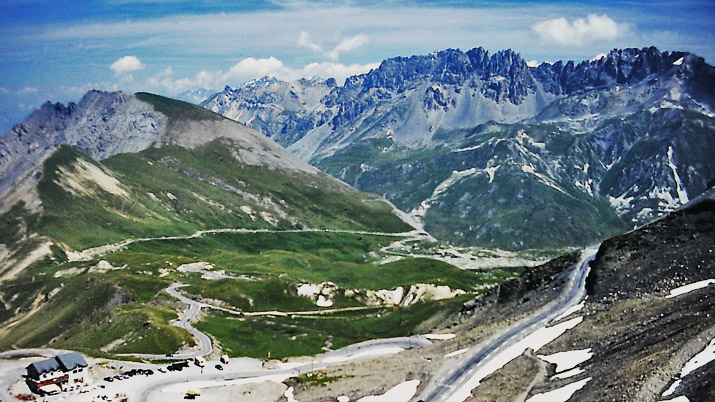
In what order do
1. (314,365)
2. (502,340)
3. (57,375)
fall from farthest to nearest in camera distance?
(314,365)
(502,340)
(57,375)

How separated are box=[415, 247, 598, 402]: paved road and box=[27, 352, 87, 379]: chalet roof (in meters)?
55.9

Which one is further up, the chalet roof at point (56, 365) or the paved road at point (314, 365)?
the chalet roof at point (56, 365)

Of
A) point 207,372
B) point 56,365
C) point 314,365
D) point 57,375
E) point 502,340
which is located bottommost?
point 314,365

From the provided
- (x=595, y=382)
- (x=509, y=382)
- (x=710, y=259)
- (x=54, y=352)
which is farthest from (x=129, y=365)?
(x=710, y=259)

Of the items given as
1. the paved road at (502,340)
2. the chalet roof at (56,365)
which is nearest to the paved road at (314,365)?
the chalet roof at (56,365)

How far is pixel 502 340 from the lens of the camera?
4075 inches

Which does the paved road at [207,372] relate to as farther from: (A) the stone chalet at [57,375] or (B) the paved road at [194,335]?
(B) the paved road at [194,335]

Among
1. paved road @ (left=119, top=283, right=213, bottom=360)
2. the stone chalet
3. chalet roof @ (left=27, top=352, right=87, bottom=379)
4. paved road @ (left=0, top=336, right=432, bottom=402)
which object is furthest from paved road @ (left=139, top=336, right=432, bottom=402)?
paved road @ (left=119, top=283, right=213, bottom=360)

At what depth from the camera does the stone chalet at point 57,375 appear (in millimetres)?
99188

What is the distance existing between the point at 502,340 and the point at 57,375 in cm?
7158

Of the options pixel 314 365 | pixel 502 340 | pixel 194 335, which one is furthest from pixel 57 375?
pixel 502 340

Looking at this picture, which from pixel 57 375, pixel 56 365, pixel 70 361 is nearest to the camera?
pixel 57 375

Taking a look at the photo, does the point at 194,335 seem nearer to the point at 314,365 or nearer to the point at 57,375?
the point at 314,365

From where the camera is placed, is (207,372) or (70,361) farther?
(207,372)
